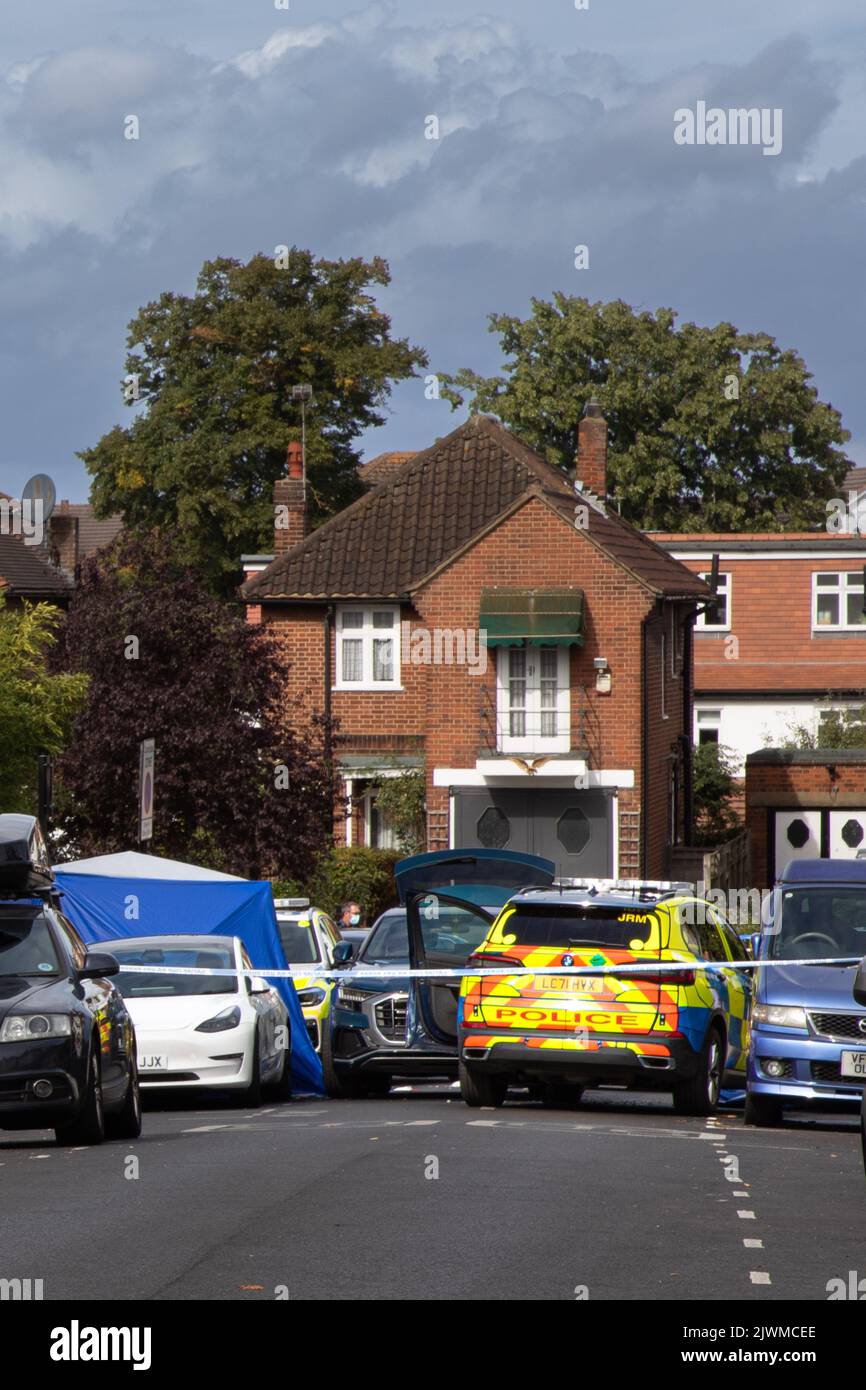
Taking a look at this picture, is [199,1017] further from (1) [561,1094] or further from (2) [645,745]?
(2) [645,745]

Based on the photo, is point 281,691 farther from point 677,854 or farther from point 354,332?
point 354,332

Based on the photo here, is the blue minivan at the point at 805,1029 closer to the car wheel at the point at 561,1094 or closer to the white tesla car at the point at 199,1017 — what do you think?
the car wheel at the point at 561,1094

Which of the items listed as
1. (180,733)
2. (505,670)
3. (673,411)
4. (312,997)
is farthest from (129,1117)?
(673,411)

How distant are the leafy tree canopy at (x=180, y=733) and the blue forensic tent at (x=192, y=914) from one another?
977 centimetres

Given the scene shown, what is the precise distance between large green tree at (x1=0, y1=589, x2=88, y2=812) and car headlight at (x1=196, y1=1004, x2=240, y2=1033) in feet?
30.9

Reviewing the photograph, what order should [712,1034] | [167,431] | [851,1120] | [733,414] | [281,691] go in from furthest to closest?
[733,414]
[167,431]
[281,691]
[851,1120]
[712,1034]

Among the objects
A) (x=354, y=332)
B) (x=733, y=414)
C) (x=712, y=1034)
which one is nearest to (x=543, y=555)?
(x=354, y=332)

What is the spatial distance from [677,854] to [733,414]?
2230 centimetres

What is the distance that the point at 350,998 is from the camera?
20.0 metres

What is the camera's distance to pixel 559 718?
4431 cm

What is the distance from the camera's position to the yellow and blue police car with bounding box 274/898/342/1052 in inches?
898

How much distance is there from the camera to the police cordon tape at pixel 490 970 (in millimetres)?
17078

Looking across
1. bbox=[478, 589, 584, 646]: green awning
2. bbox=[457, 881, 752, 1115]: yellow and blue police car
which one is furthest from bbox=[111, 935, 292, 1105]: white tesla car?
bbox=[478, 589, 584, 646]: green awning

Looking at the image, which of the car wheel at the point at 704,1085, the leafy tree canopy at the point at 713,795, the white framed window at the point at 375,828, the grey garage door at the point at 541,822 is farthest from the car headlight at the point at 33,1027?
the leafy tree canopy at the point at 713,795
